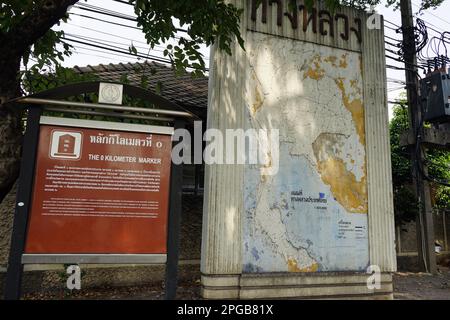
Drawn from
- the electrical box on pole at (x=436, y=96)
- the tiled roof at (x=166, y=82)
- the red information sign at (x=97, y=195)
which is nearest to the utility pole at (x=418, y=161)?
the electrical box on pole at (x=436, y=96)

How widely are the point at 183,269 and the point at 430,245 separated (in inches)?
283

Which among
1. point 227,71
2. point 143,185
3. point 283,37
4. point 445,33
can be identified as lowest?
point 143,185

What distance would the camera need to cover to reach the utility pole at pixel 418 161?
33.1ft

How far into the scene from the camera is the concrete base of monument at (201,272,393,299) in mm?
5410

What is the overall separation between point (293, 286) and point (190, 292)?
6.02 ft

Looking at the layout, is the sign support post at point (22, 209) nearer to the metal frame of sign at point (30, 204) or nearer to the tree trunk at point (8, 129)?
the metal frame of sign at point (30, 204)

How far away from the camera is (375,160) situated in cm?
668

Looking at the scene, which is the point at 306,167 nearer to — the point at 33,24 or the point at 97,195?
the point at 97,195

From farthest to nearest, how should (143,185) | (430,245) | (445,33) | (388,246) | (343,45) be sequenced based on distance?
(445,33)
(430,245)
(343,45)
(388,246)
(143,185)

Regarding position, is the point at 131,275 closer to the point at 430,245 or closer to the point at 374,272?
the point at 374,272

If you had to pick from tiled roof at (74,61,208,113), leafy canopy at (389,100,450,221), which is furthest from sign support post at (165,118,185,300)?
leafy canopy at (389,100,450,221)

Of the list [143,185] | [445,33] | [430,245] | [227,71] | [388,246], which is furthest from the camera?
[445,33]

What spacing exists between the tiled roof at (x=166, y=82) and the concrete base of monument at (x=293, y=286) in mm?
3988


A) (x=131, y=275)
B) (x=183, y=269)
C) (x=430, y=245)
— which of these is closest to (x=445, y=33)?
(x=430, y=245)
